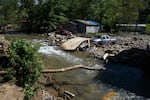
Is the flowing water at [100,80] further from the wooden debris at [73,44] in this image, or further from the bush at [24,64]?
the wooden debris at [73,44]

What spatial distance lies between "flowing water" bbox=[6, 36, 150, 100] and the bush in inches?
195

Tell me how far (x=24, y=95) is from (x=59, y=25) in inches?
2256

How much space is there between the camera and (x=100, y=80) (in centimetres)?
2970

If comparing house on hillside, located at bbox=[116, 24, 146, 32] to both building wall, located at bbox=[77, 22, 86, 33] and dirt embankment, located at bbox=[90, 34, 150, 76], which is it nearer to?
building wall, located at bbox=[77, 22, 86, 33]

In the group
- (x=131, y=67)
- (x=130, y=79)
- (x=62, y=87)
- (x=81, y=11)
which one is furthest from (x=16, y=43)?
(x=81, y=11)

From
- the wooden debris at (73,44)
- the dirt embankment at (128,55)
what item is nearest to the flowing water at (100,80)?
the dirt embankment at (128,55)

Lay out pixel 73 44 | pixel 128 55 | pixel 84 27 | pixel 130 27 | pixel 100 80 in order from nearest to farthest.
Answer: pixel 100 80, pixel 128 55, pixel 73 44, pixel 84 27, pixel 130 27

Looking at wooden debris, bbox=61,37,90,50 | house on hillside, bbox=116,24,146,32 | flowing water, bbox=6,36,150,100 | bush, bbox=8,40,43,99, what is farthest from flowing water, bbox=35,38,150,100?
house on hillside, bbox=116,24,146,32

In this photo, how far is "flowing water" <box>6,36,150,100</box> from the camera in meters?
25.4

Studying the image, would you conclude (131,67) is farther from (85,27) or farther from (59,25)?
(59,25)

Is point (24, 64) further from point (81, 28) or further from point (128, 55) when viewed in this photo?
point (81, 28)

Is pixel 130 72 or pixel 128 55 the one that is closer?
pixel 130 72

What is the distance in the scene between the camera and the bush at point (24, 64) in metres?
21.1

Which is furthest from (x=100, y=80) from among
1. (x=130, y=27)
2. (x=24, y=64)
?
(x=130, y=27)
